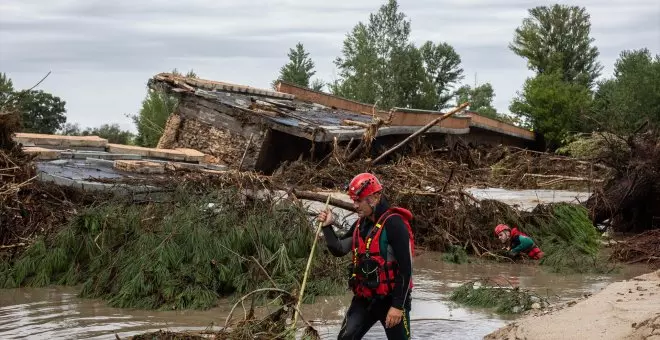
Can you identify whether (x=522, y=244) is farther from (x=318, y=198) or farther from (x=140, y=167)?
(x=140, y=167)

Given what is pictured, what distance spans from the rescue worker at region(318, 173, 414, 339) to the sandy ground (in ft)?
5.46

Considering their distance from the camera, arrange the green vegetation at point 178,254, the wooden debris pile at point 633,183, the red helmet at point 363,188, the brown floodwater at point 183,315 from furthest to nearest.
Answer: the wooden debris pile at point 633,183 → the green vegetation at point 178,254 → the brown floodwater at point 183,315 → the red helmet at point 363,188

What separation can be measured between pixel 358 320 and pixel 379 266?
45cm

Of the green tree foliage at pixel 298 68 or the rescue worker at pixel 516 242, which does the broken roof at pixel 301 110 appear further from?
the green tree foliage at pixel 298 68

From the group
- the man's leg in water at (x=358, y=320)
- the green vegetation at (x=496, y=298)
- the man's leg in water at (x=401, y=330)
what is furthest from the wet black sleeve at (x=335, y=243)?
the green vegetation at (x=496, y=298)

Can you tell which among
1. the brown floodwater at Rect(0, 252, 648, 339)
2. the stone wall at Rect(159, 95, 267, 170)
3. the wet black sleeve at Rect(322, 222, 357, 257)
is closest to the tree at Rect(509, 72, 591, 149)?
the stone wall at Rect(159, 95, 267, 170)

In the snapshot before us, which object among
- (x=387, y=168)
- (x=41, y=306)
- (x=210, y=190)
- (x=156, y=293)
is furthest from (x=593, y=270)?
(x=41, y=306)

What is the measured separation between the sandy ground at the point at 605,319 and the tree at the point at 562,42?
5601cm

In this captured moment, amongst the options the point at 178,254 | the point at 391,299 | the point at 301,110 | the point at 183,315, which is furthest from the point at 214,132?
the point at 391,299

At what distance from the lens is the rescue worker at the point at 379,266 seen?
21.7 feet

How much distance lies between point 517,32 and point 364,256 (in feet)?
196

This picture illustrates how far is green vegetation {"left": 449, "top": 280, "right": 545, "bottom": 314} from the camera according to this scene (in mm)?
10391

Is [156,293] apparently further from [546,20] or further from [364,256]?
[546,20]

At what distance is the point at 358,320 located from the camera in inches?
267
